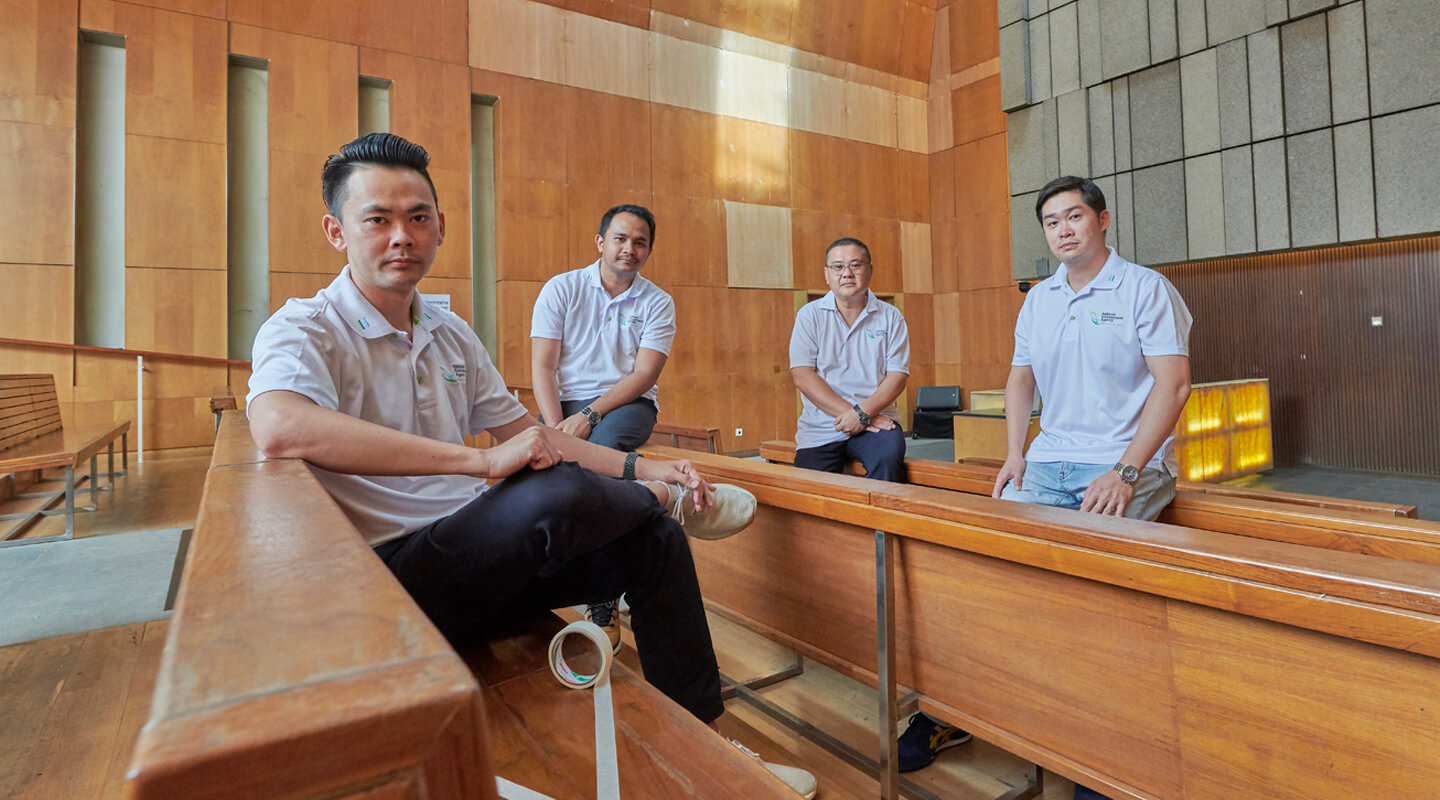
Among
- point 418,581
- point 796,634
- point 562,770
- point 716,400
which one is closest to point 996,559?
point 796,634

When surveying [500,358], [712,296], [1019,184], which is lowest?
[500,358]

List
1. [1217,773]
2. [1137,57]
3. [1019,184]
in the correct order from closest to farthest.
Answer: [1217,773]
[1137,57]
[1019,184]

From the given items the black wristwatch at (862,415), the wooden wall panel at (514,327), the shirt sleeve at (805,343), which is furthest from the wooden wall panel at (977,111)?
the black wristwatch at (862,415)

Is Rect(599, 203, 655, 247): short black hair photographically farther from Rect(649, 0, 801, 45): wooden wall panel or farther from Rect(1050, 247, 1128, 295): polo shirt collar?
Rect(649, 0, 801, 45): wooden wall panel

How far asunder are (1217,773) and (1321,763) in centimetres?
14

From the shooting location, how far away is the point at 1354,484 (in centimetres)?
631

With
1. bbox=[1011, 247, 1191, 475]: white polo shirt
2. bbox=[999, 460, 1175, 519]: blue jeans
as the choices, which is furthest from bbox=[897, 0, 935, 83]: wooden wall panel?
bbox=[999, 460, 1175, 519]: blue jeans

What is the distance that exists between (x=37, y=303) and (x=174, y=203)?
116 cm

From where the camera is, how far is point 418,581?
1.09 metres

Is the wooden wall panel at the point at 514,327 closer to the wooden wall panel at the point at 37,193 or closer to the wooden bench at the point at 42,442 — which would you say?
the wooden bench at the point at 42,442

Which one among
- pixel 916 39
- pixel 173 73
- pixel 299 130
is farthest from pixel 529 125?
pixel 916 39

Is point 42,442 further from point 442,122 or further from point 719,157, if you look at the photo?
point 719,157

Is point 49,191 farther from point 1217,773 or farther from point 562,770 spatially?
point 1217,773

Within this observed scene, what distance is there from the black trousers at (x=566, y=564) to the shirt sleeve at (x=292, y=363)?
28 centimetres
